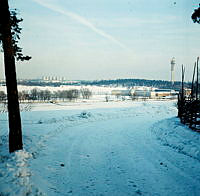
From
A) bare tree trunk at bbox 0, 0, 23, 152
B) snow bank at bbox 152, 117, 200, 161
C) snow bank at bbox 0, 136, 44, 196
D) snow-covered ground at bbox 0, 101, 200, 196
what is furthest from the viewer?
snow bank at bbox 152, 117, 200, 161

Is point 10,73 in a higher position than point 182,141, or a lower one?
higher

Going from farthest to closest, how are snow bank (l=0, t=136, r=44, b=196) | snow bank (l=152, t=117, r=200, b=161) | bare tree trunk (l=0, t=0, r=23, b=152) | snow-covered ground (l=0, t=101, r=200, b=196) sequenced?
snow bank (l=152, t=117, r=200, b=161) < bare tree trunk (l=0, t=0, r=23, b=152) < snow-covered ground (l=0, t=101, r=200, b=196) < snow bank (l=0, t=136, r=44, b=196)

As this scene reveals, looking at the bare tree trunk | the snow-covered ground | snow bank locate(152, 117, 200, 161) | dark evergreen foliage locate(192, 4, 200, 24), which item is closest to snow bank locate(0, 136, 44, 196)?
the snow-covered ground

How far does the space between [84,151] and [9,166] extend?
118 inches

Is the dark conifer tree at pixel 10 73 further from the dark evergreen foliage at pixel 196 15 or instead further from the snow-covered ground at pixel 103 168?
the dark evergreen foliage at pixel 196 15

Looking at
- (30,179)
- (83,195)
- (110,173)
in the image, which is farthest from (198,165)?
(30,179)

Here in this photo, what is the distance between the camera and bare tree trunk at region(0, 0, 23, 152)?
5.44 meters

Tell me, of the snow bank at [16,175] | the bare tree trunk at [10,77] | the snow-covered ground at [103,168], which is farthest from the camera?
the bare tree trunk at [10,77]

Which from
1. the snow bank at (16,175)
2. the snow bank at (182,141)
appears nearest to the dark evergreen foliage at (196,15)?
the snow bank at (182,141)

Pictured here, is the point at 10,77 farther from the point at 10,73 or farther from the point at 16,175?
the point at 16,175

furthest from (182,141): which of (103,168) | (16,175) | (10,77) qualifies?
(10,77)

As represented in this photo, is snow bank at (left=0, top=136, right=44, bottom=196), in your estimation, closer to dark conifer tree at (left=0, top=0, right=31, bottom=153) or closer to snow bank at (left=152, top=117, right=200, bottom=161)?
dark conifer tree at (left=0, top=0, right=31, bottom=153)

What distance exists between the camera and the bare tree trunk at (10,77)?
5.44m

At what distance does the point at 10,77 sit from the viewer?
5.71m
